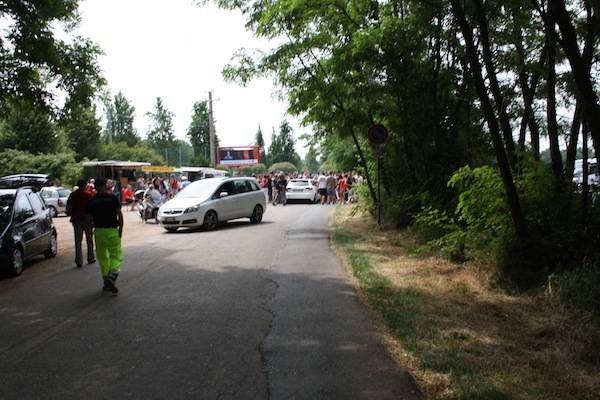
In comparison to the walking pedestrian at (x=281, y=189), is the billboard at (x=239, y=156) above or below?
above

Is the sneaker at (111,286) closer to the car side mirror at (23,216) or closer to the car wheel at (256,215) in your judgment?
the car side mirror at (23,216)

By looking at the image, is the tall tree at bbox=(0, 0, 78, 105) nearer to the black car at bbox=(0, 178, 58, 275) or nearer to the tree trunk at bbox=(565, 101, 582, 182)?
the black car at bbox=(0, 178, 58, 275)

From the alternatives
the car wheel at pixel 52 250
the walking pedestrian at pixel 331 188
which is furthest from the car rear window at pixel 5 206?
the walking pedestrian at pixel 331 188

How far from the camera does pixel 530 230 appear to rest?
777cm

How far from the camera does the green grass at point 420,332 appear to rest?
Result: 14.2 ft

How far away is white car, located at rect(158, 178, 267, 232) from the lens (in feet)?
55.6

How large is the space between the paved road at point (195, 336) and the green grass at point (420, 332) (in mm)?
268

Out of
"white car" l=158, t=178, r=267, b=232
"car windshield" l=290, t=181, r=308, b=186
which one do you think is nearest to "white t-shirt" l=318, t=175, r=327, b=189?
"car windshield" l=290, t=181, r=308, b=186

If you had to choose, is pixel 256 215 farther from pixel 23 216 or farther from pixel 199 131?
pixel 199 131

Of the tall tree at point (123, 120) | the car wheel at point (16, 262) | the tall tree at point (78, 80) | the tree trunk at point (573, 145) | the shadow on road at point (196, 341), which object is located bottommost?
the shadow on road at point (196, 341)

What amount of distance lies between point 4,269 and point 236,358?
258 inches

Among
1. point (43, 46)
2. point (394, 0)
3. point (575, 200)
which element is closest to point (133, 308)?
point (575, 200)

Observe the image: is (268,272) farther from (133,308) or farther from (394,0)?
(394,0)

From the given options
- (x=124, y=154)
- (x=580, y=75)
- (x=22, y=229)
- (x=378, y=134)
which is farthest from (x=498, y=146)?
(x=124, y=154)
